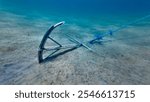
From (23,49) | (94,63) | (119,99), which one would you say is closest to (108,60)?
(94,63)

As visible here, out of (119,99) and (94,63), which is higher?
(94,63)

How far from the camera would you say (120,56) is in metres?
7.68

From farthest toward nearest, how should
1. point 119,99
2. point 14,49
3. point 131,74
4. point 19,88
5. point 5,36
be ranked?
point 5,36, point 14,49, point 131,74, point 19,88, point 119,99

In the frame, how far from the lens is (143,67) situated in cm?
650

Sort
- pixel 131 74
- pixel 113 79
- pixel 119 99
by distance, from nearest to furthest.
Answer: pixel 119 99 < pixel 113 79 < pixel 131 74

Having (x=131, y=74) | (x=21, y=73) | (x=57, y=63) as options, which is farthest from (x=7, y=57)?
(x=131, y=74)

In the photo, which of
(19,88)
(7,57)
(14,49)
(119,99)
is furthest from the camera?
(14,49)

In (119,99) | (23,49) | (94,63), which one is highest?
(23,49)

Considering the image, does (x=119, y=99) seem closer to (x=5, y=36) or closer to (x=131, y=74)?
(x=131, y=74)

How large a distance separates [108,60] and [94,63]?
2.52ft

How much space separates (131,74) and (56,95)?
2729mm

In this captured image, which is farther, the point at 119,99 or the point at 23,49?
the point at 23,49

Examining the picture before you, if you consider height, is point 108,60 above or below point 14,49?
below

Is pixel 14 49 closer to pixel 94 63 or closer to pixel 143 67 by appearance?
pixel 94 63
